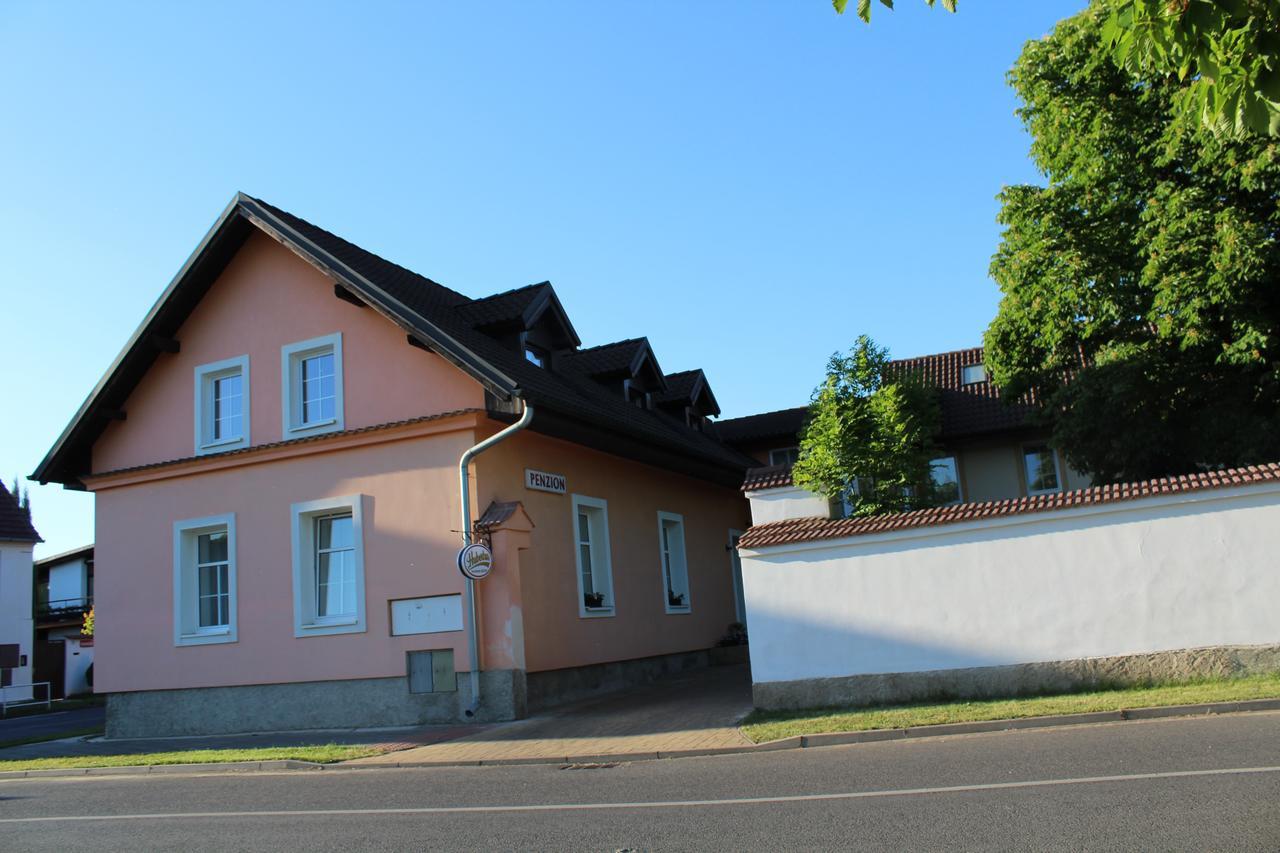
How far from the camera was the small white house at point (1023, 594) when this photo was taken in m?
11.9

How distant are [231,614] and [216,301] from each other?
563cm

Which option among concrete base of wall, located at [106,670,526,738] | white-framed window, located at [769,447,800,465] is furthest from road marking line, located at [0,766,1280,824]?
white-framed window, located at [769,447,800,465]

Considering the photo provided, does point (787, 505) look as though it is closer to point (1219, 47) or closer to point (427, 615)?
point (427, 615)

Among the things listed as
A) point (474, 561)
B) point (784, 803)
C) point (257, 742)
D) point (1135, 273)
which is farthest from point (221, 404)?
point (1135, 273)

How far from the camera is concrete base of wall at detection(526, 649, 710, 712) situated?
16234mm

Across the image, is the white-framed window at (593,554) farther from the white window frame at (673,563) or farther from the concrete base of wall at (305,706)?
the concrete base of wall at (305,706)

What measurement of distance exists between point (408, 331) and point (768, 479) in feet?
19.4

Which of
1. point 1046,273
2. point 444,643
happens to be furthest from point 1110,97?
point 444,643

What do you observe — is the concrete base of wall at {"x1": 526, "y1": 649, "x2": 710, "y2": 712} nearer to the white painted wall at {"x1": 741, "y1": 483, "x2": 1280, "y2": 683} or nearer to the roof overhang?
the white painted wall at {"x1": 741, "y1": 483, "x2": 1280, "y2": 683}

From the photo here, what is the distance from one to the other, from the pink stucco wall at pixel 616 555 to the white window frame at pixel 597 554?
0.13 meters

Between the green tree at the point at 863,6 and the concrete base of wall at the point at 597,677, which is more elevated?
the green tree at the point at 863,6

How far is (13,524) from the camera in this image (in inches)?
1406

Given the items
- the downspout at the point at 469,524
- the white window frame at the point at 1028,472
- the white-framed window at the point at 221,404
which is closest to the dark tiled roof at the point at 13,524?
the white-framed window at the point at 221,404

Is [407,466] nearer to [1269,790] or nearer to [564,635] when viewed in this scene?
[564,635]
